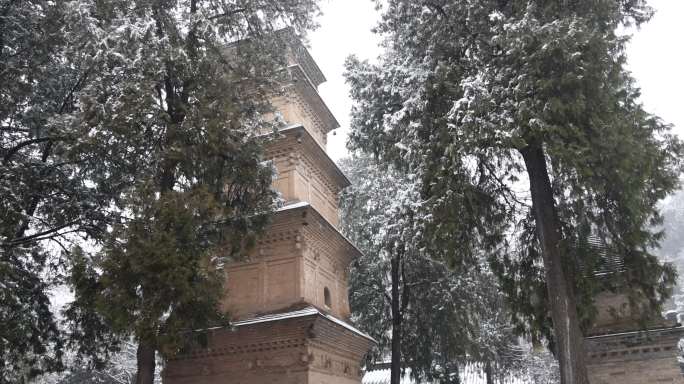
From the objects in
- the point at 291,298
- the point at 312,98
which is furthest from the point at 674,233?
the point at 291,298

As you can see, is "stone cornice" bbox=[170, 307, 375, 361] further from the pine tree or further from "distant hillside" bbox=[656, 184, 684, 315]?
"distant hillside" bbox=[656, 184, 684, 315]

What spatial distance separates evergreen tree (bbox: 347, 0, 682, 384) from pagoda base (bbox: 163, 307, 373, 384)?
2.84 metres

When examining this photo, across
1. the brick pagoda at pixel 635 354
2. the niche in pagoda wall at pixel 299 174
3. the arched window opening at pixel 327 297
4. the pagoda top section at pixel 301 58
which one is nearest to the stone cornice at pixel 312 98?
the pagoda top section at pixel 301 58

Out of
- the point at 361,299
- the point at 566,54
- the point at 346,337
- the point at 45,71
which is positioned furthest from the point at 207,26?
the point at 361,299

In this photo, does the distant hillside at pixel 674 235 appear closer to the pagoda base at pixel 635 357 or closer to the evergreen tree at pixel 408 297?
the evergreen tree at pixel 408 297

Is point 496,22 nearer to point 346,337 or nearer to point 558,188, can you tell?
point 558,188

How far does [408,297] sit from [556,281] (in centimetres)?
871

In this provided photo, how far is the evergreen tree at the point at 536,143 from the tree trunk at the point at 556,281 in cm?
2

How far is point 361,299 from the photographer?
18.5m

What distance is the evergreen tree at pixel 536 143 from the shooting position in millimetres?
8734

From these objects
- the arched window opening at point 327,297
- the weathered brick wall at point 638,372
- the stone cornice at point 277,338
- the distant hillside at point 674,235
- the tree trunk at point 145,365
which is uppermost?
the distant hillside at point 674,235

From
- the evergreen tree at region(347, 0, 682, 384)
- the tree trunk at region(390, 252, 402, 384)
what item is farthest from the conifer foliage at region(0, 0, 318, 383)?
the tree trunk at region(390, 252, 402, 384)

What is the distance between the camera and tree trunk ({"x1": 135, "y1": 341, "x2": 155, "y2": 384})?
7715mm

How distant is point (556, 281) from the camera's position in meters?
9.06
